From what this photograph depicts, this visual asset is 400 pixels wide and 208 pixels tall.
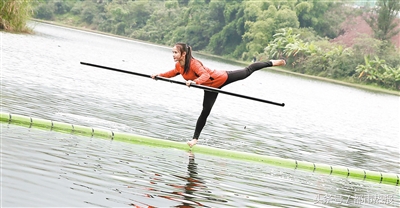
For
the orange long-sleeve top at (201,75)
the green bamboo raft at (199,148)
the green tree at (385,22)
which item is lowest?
the green tree at (385,22)

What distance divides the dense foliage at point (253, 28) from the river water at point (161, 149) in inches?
1839

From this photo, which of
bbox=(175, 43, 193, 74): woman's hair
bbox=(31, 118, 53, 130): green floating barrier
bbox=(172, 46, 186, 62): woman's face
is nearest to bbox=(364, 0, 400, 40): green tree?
bbox=(175, 43, 193, 74): woman's hair

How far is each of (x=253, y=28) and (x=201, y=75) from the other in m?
90.8

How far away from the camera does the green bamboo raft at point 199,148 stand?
41.9 feet

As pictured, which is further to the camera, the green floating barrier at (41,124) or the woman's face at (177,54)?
the green floating barrier at (41,124)

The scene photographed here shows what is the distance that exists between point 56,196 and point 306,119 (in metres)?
20.5

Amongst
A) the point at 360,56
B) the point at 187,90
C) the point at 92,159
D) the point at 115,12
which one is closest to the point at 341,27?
the point at 360,56

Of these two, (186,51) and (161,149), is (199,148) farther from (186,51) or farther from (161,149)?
(186,51)

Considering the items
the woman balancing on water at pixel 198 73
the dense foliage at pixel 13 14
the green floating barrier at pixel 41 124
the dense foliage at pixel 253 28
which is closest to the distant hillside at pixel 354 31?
the dense foliage at pixel 253 28

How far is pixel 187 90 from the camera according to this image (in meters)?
31.8

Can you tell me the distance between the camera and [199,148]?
545 inches

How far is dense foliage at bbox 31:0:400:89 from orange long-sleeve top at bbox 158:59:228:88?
59.7 meters

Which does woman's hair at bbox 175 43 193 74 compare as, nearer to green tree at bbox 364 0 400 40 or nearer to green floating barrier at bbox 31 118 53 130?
green floating barrier at bbox 31 118 53 130

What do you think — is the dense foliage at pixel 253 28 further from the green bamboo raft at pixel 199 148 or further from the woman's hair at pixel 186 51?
the woman's hair at pixel 186 51
